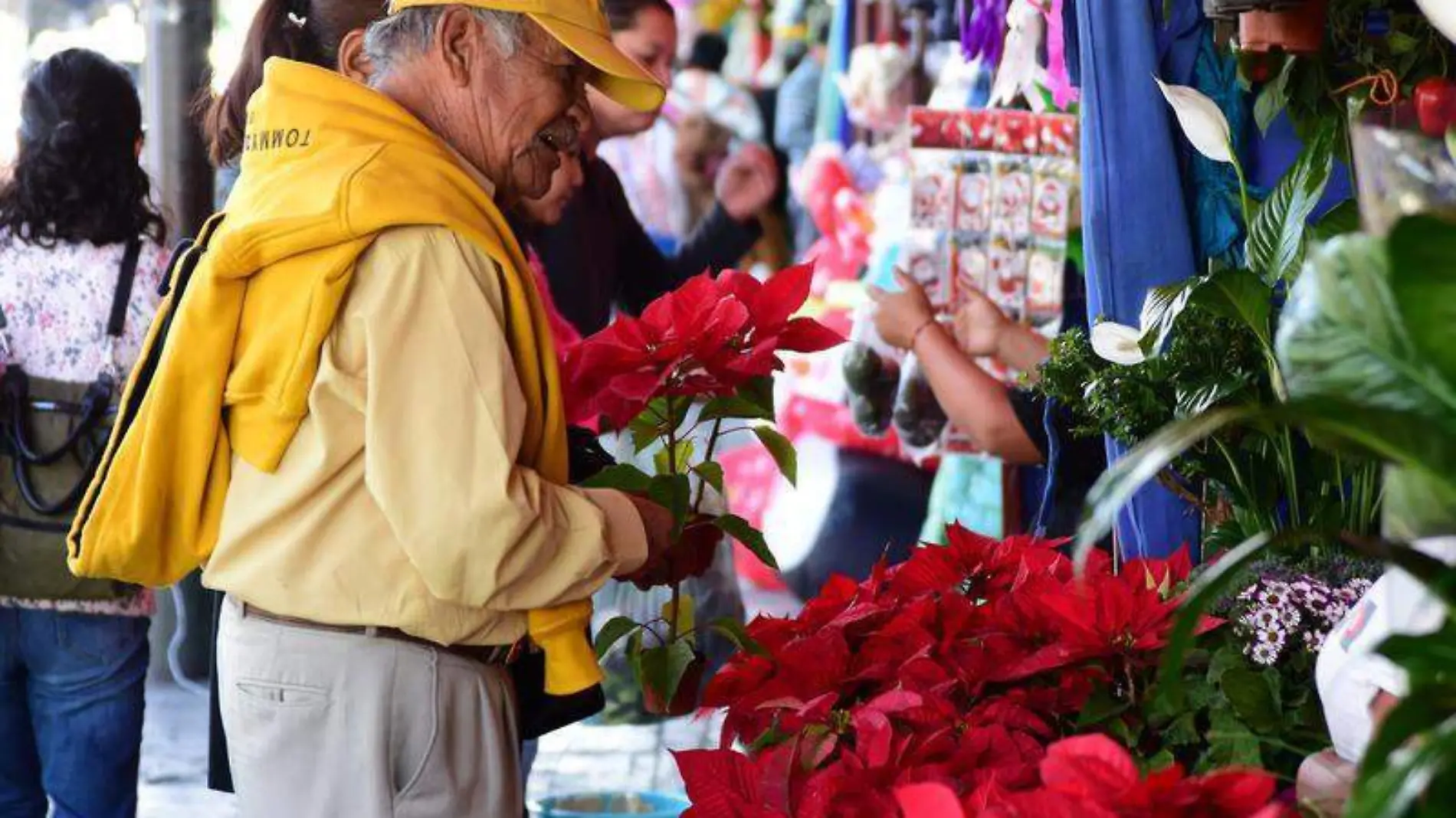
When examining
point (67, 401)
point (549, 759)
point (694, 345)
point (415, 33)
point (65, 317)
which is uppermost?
point (415, 33)

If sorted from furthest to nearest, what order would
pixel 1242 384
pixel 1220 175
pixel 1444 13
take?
pixel 1220 175 < pixel 1242 384 < pixel 1444 13

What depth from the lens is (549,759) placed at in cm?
493

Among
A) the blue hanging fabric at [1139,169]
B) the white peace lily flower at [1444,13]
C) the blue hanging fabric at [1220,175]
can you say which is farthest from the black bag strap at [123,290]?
the white peace lily flower at [1444,13]

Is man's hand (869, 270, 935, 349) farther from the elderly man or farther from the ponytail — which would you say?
the elderly man

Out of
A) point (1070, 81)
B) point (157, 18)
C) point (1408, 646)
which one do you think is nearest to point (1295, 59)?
point (1070, 81)

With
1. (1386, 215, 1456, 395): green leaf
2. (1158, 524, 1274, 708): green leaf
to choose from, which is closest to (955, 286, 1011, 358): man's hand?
(1158, 524, 1274, 708): green leaf

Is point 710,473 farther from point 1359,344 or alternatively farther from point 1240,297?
point 1359,344

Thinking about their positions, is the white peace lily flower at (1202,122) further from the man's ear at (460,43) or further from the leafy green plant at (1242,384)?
the man's ear at (460,43)

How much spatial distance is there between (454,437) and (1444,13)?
89cm

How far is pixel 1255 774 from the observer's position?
1.31 meters

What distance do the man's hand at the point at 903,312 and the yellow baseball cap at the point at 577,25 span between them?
Result: 1.31 m

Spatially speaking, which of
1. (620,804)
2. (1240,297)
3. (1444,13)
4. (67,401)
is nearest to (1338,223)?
(1240,297)

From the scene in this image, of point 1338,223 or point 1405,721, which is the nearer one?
point 1405,721

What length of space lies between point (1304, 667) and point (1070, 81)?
116 centimetres
